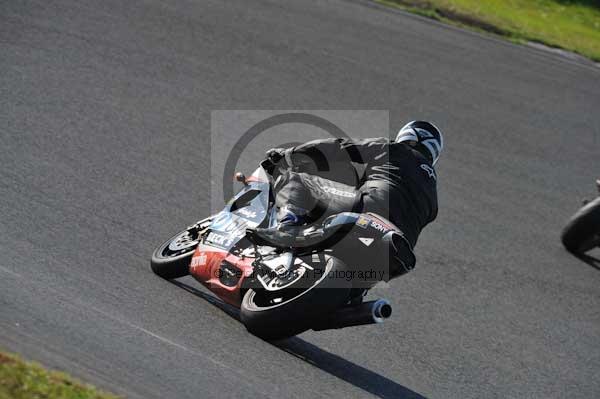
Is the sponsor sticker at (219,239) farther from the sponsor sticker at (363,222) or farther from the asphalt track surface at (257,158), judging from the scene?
the sponsor sticker at (363,222)

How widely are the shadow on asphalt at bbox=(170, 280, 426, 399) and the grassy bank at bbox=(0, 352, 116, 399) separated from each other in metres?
1.84

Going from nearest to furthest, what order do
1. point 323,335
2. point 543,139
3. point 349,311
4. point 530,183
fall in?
point 349,311
point 323,335
point 530,183
point 543,139

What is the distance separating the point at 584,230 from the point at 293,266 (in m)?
4.96

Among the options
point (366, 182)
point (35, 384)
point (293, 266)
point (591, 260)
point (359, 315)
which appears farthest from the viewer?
point (591, 260)

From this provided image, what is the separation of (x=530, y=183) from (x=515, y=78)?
118 inches

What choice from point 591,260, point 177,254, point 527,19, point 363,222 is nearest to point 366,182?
point 363,222

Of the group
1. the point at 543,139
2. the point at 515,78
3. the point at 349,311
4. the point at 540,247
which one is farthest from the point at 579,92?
the point at 349,311

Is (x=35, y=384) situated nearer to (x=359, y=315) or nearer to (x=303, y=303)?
(x=303, y=303)

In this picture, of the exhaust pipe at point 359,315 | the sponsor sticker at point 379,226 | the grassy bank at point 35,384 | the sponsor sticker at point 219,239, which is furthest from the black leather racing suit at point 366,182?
the grassy bank at point 35,384

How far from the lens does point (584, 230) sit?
976 cm

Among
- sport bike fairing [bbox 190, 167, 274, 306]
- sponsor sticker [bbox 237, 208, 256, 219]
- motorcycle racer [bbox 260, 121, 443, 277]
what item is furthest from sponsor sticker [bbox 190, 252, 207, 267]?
motorcycle racer [bbox 260, 121, 443, 277]

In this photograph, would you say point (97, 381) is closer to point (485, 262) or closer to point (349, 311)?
point (349, 311)

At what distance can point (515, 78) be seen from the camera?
13.6 m

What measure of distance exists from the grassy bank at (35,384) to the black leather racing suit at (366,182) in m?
2.20
